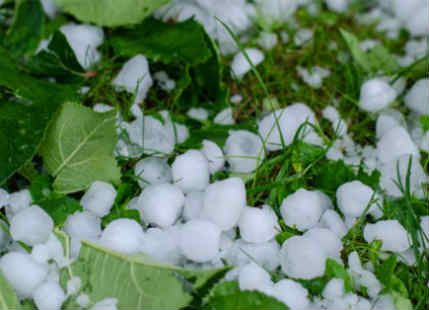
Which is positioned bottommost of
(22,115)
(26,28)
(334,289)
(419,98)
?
(334,289)

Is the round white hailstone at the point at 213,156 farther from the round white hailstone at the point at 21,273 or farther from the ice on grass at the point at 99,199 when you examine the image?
the round white hailstone at the point at 21,273

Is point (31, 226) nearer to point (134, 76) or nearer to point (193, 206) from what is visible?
point (193, 206)

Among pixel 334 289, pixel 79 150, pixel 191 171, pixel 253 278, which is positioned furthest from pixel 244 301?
pixel 79 150

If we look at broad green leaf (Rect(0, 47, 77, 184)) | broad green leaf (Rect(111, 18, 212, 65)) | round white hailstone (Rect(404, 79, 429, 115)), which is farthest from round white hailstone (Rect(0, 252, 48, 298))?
round white hailstone (Rect(404, 79, 429, 115))

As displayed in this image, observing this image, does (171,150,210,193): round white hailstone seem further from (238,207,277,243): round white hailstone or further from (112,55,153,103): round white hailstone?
(112,55,153,103): round white hailstone

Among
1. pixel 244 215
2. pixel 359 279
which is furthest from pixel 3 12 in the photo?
pixel 359 279
